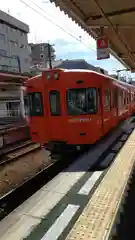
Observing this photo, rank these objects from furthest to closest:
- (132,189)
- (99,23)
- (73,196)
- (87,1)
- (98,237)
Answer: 1. (99,23)
2. (87,1)
3. (132,189)
4. (73,196)
5. (98,237)

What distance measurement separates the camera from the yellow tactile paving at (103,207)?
12.1 feet

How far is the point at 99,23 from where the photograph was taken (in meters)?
8.55

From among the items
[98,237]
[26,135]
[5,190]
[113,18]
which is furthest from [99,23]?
[26,135]

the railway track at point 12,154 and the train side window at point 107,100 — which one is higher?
the train side window at point 107,100

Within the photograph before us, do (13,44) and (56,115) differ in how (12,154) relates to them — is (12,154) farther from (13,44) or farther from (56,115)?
(13,44)

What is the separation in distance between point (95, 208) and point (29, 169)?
19.1 feet

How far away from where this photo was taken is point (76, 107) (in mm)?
8742

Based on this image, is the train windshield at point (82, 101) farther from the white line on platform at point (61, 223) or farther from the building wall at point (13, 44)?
the building wall at point (13, 44)

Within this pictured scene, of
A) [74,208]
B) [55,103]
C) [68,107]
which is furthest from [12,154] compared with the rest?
[74,208]

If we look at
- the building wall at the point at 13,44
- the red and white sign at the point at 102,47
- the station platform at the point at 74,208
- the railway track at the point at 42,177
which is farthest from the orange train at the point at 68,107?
the building wall at the point at 13,44

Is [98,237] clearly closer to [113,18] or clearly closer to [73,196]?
[73,196]

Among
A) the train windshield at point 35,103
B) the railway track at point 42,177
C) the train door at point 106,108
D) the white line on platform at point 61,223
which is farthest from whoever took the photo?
the train door at point 106,108

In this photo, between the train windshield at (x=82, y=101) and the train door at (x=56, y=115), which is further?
the train door at (x=56, y=115)

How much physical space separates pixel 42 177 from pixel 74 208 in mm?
3883
